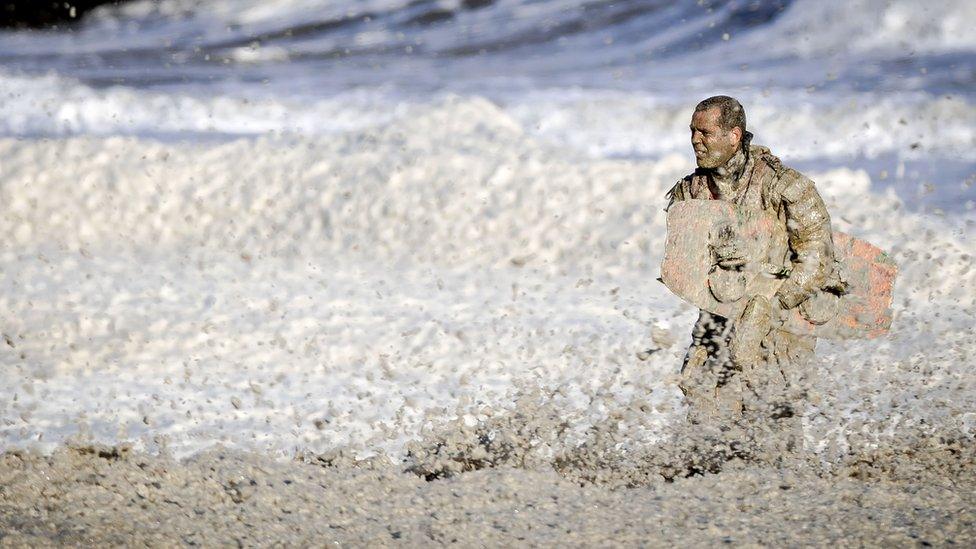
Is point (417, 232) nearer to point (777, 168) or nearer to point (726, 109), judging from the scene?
point (777, 168)

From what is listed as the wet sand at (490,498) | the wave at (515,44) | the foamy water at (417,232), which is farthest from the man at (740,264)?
the wave at (515,44)

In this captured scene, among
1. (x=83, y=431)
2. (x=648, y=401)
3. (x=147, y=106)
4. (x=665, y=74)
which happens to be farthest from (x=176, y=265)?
(x=665, y=74)

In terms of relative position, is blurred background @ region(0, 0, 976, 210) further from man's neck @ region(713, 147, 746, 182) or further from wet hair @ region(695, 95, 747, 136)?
wet hair @ region(695, 95, 747, 136)

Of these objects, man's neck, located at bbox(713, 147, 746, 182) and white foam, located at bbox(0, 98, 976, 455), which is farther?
white foam, located at bbox(0, 98, 976, 455)

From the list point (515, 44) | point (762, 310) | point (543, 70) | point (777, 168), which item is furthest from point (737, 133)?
point (515, 44)

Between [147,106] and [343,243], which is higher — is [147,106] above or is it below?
above

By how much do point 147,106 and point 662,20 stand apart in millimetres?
6734

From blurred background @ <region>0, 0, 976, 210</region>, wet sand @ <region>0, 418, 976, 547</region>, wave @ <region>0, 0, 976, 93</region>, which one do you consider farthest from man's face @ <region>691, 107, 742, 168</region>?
wave @ <region>0, 0, 976, 93</region>

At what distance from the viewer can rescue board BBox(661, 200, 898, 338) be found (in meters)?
4.34

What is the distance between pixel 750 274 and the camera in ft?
14.4

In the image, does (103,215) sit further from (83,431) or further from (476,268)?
(83,431)

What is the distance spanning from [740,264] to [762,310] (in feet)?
0.67

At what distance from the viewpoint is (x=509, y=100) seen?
11445 millimetres

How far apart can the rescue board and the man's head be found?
18cm
